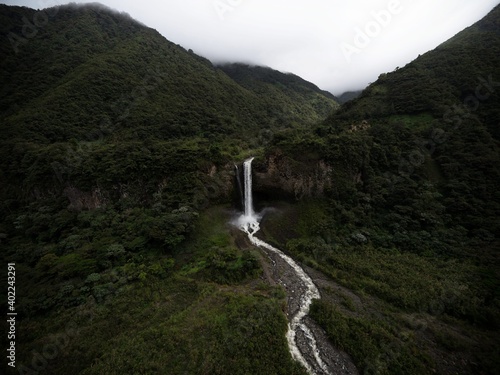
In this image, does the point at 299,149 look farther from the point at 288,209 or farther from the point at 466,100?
the point at 466,100

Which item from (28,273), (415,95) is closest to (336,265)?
(28,273)

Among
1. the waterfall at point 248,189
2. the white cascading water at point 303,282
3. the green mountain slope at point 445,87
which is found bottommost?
the white cascading water at point 303,282

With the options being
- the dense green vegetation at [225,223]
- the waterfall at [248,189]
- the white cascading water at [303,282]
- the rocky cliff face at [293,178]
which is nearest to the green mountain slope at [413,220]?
the dense green vegetation at [225,223]

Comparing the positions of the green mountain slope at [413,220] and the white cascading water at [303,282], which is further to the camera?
the green mountain slope at [413,220]

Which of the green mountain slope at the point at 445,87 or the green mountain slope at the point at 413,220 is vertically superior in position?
the green mountain slope at the point at 445,87

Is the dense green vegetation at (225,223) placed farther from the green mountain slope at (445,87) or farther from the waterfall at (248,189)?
the waterfall at (248,189)

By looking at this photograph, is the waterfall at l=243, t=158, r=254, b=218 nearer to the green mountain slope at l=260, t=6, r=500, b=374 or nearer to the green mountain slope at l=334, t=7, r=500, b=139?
the green mountain slope at l=260, t=6, r=500, b=374

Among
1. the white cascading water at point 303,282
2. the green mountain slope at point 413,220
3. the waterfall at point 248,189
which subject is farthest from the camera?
the waterfall at point 248,189
